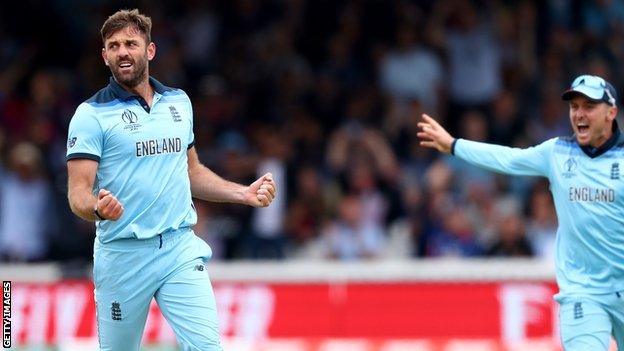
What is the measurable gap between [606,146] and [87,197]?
11.5 ft

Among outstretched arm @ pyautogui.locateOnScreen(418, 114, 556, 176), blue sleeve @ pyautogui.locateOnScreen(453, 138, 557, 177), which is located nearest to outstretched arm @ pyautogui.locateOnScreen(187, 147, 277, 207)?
outstretched arm @ pyautogui.locateOnScreen(418, 114, 556, 176)

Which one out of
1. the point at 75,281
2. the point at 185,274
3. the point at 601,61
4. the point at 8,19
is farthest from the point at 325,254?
the point at 185,274

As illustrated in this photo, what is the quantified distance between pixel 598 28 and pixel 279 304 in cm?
553

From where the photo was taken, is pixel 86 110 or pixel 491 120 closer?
pixel 86 110

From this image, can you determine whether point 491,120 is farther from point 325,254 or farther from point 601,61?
point 325,254

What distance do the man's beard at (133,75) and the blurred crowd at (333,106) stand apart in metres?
7.05

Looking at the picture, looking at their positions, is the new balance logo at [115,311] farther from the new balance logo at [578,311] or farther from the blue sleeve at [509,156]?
the new balance logo at [578,311]

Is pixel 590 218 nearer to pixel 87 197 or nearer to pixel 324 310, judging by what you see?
pixel 87 197

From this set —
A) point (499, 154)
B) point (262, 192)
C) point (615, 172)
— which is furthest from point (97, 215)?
point (615, 172)

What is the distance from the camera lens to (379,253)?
49.9ft

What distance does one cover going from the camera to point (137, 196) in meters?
8.21

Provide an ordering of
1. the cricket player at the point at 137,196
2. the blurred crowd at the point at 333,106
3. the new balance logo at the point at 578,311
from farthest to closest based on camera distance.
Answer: the blurred crowd at the point at 333,106
the new balance logo at the point at 578,311
the cricket player at the point at 137,196

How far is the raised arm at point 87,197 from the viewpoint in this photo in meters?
7.64

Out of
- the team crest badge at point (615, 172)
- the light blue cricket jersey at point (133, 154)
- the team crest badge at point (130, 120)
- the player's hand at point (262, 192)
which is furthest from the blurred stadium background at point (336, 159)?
the team crest badge at point (130, 120)
